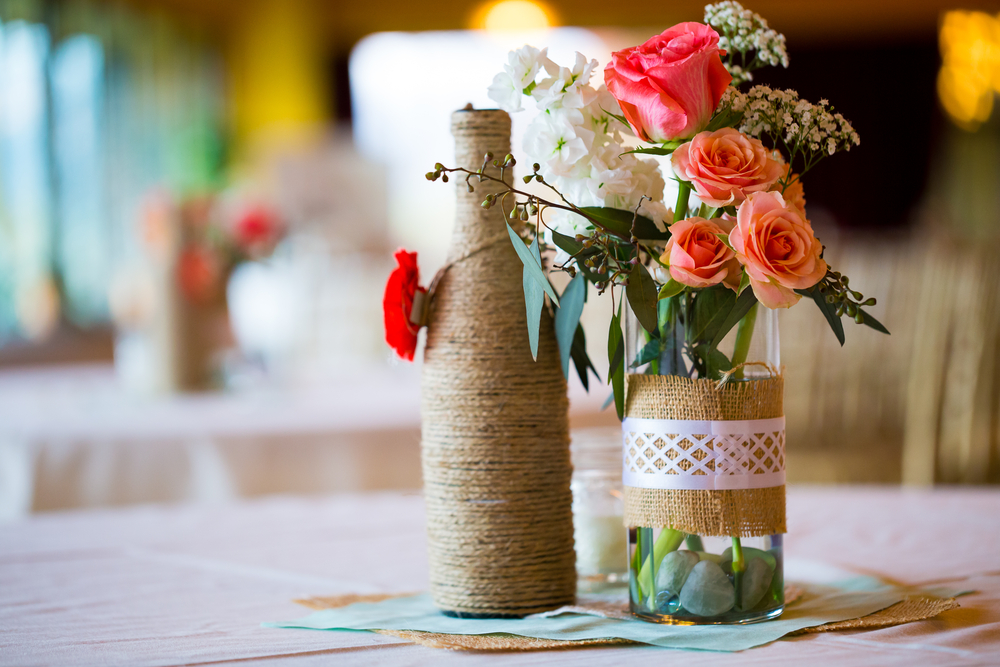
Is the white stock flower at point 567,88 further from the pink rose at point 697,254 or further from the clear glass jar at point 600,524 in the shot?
the clear glass jar at point 600,524

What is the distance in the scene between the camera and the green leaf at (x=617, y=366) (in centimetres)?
61

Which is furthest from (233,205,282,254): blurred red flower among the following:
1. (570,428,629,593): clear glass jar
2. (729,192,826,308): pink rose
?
(729,192,826,308): pink rose

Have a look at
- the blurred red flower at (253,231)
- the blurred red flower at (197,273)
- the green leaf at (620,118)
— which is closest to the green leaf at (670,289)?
the green leaf at (620,118)

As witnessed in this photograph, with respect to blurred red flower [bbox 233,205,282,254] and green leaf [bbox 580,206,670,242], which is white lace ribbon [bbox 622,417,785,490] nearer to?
green leaf [bbox 580,206,670,242]

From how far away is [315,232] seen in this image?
657 cm

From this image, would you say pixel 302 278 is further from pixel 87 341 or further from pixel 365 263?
pixel 87 341

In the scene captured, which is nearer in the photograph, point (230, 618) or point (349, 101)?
point (230, 618)

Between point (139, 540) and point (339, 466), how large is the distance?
625 millimetres

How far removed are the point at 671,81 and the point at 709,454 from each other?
214mm

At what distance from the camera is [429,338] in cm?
66

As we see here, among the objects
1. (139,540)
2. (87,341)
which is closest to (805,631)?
(139,540)

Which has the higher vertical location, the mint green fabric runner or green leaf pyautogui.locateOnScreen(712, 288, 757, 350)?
green leaf pyautogui.locateOnScreen(712, 288, 757, 350)

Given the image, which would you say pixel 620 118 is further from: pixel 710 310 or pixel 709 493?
pixel 709 493

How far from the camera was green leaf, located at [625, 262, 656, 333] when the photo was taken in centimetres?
56
